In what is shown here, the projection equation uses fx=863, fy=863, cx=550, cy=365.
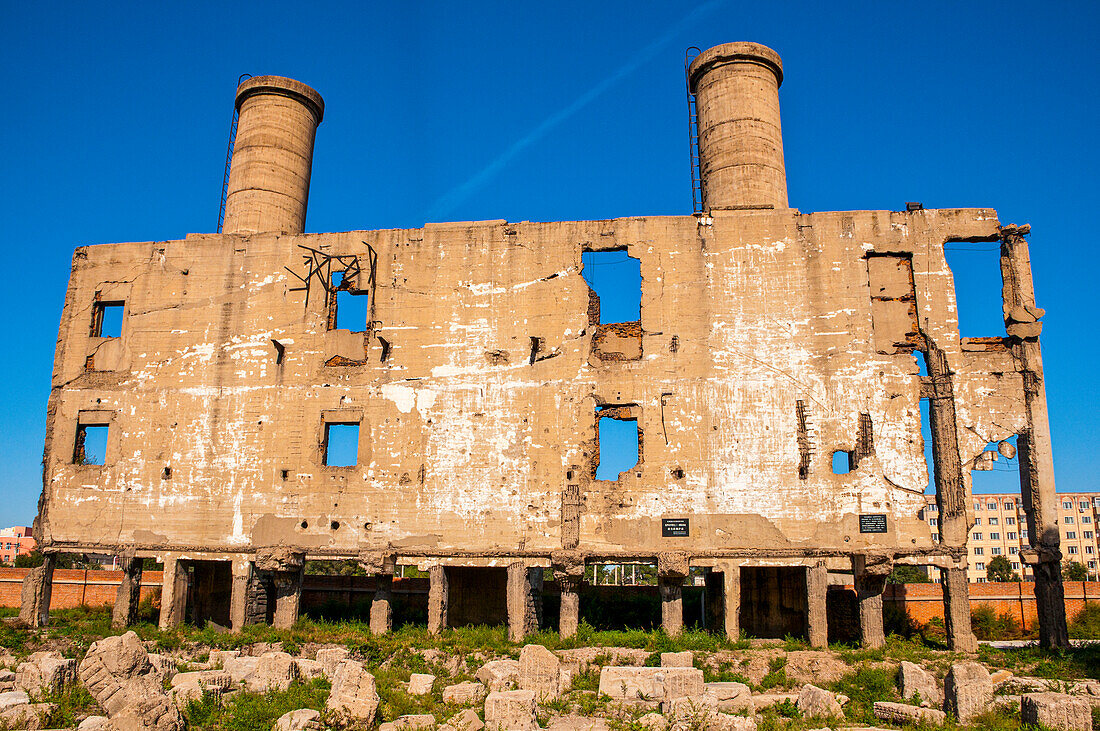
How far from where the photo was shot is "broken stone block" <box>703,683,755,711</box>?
12.0m

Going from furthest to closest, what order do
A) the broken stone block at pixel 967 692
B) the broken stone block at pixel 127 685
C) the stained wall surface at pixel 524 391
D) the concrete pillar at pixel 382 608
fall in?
the concrete pillar at pixel 382 608 < the stained wall surface at pixel 524 391 < the broken stone block at pixel 967 692 < the broken stone block at pixel 127 685

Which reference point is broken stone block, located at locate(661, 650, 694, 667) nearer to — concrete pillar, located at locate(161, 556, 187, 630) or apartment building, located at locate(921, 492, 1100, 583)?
concrete pillar, located at locate(161, 556, 187, 630)

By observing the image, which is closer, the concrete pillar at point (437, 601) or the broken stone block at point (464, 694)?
the broken stone block at point (464, 694)

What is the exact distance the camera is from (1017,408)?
57.2 ft

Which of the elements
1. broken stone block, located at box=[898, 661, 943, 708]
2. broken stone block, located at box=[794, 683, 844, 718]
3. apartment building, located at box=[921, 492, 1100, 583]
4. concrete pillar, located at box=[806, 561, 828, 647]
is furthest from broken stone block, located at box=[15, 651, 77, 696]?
apartment building, located at box=[921, 492, 1100, 583]

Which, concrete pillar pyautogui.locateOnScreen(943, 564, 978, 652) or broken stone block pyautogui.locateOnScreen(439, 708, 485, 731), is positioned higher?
concrete pillar pyautogui.locateOnScreen(943, 564, 978, 652)

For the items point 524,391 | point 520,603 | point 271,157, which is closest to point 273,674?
point 520,603

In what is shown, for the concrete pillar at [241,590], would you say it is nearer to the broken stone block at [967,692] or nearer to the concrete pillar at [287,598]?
the concrete pillar at [287,598]

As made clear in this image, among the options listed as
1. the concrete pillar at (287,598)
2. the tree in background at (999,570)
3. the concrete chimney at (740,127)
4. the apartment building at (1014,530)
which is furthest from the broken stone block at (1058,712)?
the apartment building at (1014,530)

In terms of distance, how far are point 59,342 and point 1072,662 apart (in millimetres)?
22754

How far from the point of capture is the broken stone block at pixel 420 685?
43.4 ft

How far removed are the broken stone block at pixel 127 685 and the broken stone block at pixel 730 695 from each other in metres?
7.16

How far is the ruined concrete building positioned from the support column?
8 cm

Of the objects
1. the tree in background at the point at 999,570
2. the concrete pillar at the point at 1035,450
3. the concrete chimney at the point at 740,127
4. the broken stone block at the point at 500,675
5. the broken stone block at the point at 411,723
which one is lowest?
the broken stone block at the point at 411,723
